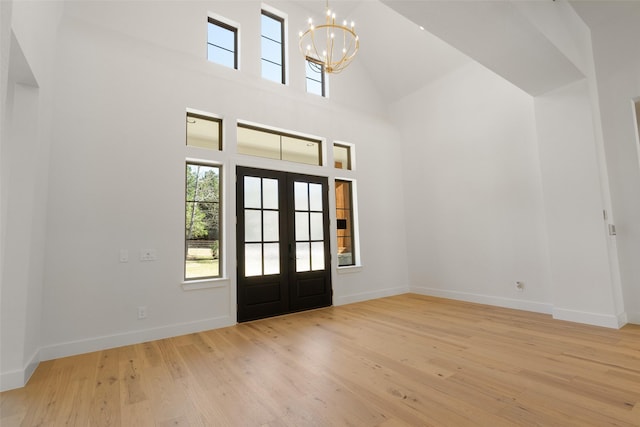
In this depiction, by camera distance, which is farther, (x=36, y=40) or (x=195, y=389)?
(x=36, y=40)

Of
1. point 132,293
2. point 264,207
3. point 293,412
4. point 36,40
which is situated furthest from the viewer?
point 264,207

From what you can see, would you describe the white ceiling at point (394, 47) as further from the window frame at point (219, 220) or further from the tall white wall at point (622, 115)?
the window frame at point (219, 220)

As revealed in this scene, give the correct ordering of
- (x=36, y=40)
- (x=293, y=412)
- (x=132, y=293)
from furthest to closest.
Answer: (x=132, y=293), (x=36, y=40), (x=293, y=412)

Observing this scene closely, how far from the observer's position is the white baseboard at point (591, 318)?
354cm

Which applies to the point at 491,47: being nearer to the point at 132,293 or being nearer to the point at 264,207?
the point at 264,207

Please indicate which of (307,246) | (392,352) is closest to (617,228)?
(392,352)

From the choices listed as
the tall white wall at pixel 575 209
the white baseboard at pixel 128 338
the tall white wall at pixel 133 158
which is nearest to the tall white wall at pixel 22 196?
the white baseboard at pixel 128 338

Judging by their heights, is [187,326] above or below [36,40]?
below

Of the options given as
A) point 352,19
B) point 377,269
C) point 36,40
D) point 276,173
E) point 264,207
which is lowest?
point 377,269

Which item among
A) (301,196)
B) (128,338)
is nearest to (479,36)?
(301,196)

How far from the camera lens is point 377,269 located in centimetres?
586

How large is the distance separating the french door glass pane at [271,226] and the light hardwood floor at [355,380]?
142 centimetres

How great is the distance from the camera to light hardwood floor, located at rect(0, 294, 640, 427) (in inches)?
78.7

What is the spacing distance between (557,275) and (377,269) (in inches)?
108
